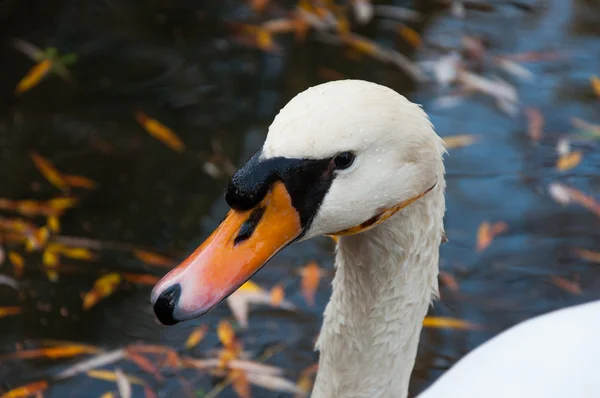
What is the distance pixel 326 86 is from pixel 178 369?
5.24 feet

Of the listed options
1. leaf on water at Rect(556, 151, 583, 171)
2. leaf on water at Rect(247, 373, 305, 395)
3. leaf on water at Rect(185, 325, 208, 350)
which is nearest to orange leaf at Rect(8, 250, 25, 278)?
leaf on water at Rect(185, 325, 208, 350)

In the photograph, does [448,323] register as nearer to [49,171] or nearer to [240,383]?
[240,383]

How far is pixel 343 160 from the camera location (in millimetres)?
1573

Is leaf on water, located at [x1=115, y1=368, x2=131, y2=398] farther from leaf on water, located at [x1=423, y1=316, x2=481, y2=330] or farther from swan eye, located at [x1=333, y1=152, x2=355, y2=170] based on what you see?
swan eye, located at [x1=333, y1=152, x2=355, y2=170]

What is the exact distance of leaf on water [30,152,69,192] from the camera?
3.66 meters

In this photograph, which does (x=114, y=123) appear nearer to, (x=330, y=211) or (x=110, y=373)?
(x=110, y=373)

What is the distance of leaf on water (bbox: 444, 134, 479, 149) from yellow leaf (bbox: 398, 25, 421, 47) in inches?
30.8

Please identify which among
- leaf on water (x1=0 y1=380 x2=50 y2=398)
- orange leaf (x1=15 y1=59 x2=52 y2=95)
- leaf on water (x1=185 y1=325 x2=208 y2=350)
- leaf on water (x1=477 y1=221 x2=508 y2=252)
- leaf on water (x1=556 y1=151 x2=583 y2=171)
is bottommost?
leaf on water (x1=556 y1=151 x2=583 y2=171)

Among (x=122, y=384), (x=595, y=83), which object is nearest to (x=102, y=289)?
(x=122, y=384)

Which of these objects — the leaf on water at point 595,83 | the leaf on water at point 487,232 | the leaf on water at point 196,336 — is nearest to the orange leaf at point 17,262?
the leaf on water at point 196,336

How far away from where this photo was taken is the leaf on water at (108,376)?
2.90 m

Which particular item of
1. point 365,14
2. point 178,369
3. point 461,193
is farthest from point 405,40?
point 178,369

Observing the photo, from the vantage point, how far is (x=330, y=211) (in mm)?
1627

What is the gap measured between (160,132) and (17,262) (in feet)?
3.15
